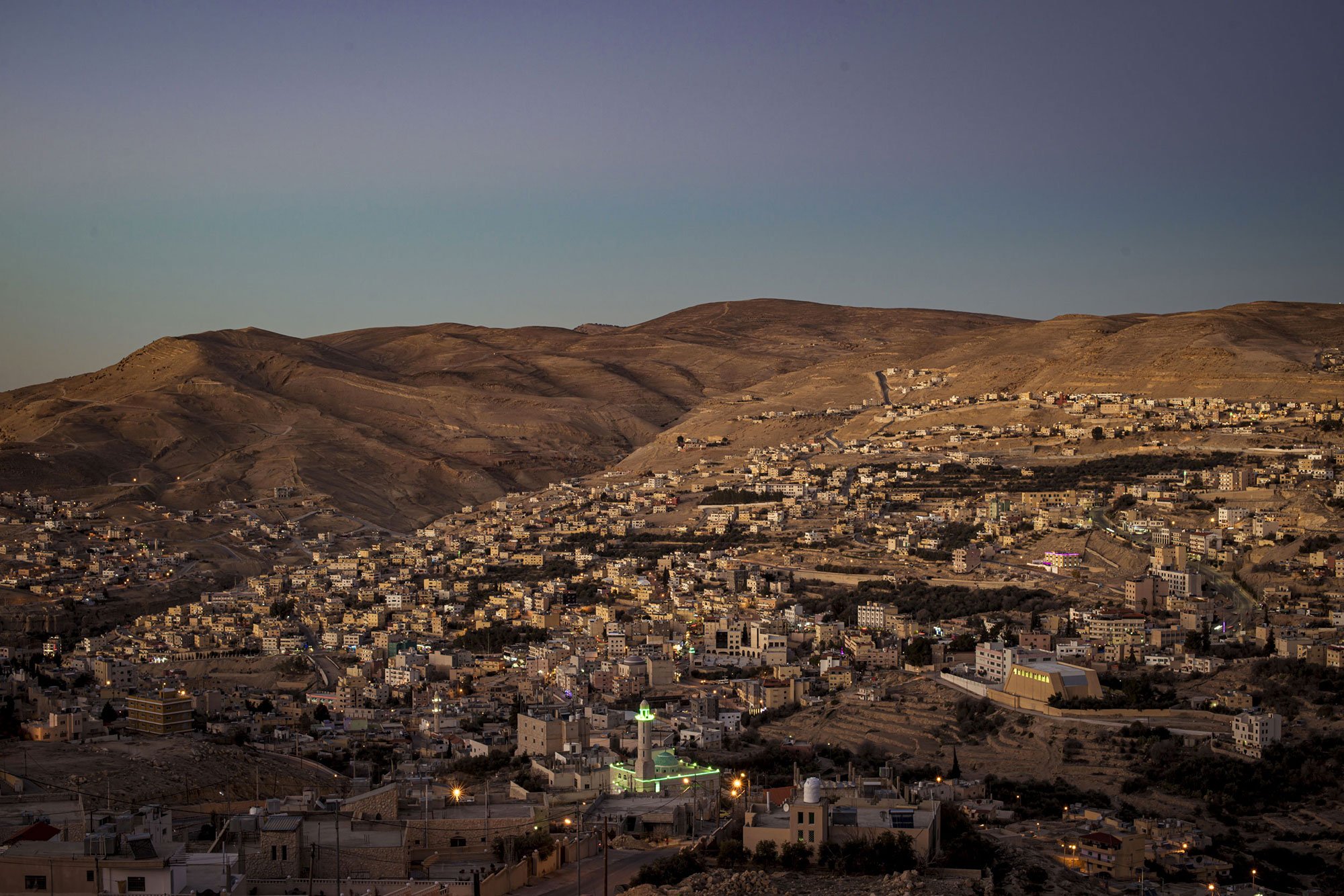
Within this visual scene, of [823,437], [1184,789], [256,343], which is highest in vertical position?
[256,343]

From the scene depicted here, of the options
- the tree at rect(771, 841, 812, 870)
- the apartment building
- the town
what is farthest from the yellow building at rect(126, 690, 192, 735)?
the apartment building

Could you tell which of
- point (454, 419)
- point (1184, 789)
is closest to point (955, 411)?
point (454, 419)

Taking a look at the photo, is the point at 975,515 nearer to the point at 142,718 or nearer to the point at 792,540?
the point at 792,540

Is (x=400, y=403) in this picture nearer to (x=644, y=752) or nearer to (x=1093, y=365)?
(x=1093, y=365)

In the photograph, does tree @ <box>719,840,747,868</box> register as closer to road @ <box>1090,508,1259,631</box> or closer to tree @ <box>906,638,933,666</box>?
tree @ <box>906,638,933,666</box>

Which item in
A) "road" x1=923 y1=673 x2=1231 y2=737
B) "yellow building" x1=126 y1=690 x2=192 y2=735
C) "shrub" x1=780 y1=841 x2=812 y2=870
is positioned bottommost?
"road" x1=923 y1=673 x2=1231 y2=737

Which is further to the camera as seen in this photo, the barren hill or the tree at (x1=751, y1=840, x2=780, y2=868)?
the barren hill
